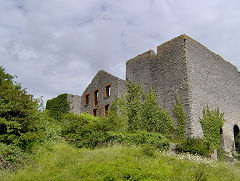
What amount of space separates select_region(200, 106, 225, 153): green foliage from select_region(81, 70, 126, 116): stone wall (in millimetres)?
6600

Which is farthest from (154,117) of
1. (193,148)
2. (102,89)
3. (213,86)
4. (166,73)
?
(102,89)

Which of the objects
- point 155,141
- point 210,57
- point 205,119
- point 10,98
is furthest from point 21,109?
point 210,57

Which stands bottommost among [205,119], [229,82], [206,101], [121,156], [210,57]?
[121,156]

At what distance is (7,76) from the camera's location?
1038 cm

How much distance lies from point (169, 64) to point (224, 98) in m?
5.59

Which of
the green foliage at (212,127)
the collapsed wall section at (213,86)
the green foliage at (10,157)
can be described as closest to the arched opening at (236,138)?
the collapsed wall section at (213,86)

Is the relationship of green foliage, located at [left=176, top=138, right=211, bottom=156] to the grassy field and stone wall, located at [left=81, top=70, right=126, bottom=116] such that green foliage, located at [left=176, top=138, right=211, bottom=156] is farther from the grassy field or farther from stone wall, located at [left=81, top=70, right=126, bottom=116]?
stone wall, located at [left=81, top=70, right=126, bottom=116]

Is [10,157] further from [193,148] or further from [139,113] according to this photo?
[139,113]

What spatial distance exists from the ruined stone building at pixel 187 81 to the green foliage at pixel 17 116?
938 cm

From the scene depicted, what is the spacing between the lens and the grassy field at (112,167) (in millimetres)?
7547

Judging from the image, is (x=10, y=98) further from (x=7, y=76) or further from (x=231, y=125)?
(x=231, y=125)

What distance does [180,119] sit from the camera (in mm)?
15578

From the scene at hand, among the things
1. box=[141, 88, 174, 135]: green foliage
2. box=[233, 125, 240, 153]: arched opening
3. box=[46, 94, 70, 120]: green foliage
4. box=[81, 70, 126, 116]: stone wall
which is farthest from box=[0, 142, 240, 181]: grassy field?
box=[46, 94, 70, 120]: green foliage

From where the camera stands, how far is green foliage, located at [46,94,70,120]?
26.2 meters
